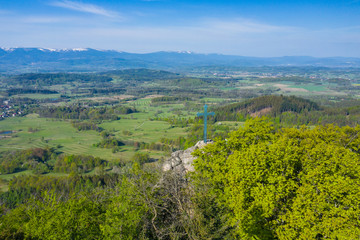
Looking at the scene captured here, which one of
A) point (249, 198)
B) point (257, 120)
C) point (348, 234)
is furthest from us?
point (257, 120)

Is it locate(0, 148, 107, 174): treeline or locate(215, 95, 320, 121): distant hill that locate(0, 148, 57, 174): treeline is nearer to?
locate(0, 148, 107, 174): treeline

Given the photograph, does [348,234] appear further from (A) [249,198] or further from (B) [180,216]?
(B) [180,216]

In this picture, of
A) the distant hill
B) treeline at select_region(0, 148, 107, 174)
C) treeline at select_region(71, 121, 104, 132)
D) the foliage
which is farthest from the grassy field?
the foliage

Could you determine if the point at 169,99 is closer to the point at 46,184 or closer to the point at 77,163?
the point at 77,163

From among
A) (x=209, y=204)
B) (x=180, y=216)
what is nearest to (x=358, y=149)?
(x=209, y=204)

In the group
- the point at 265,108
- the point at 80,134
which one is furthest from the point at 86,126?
the point at 265,108

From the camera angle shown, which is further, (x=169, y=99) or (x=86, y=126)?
(x=169, y=99)

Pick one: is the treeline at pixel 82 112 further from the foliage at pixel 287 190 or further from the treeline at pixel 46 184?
the foliage at pixel 287 190

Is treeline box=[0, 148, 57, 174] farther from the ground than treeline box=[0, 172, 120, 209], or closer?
closer
